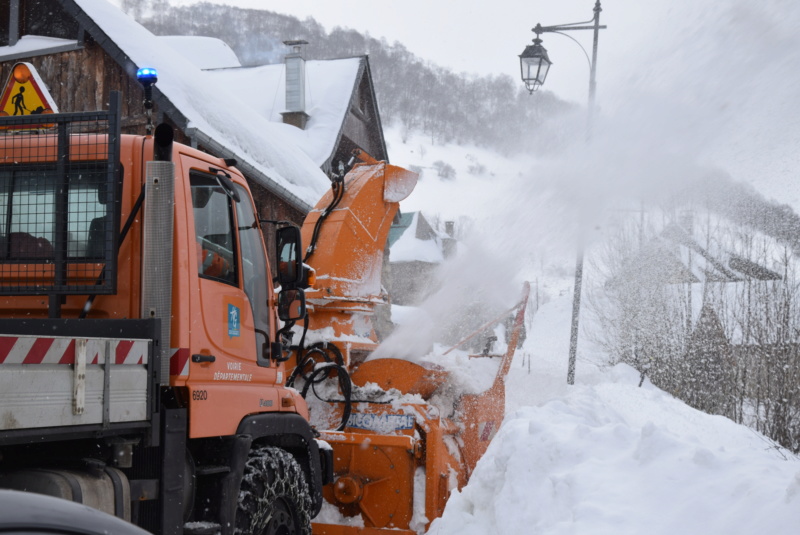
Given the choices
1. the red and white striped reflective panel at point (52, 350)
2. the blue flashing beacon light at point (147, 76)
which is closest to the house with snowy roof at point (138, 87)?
the blue flashing beacon light at point (147, 76)

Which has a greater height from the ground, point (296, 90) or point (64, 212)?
point (296, 90)

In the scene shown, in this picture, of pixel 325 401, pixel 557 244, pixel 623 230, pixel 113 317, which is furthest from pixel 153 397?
pixel 623 230

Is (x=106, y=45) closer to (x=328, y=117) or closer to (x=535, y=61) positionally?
(x=535, y=61)

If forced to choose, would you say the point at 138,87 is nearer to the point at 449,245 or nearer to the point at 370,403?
the point at 370,403

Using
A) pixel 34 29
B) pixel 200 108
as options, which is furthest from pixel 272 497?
pixel 34 29

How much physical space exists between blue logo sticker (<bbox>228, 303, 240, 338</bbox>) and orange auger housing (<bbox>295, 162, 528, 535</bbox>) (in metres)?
2.03

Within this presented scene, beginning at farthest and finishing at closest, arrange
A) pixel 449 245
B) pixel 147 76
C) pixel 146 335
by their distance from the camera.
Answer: pixel 449 245, pixel 147 76, pixel 146 335

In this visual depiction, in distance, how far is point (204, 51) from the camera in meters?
31.1

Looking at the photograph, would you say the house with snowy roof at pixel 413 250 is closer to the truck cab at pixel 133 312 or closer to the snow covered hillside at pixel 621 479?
the snow covered hillside at pixel 621 479

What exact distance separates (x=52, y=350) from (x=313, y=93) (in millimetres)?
21043

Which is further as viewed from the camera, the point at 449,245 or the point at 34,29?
the point at 449,245

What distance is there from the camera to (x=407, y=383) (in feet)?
20.8

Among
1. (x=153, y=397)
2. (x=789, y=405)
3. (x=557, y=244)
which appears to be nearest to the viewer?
(x=153, y=397)

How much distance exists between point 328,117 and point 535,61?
9918 mm
